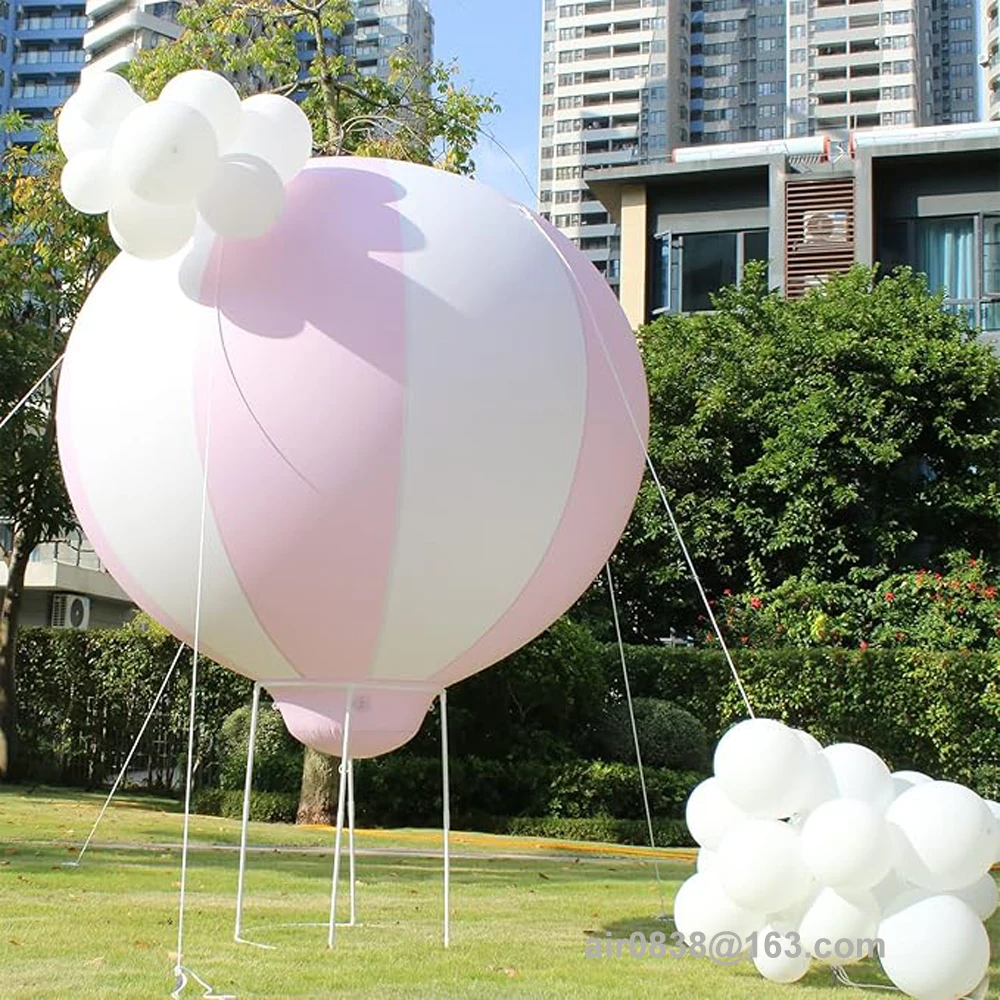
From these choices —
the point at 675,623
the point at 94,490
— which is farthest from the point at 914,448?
the point at 94,490

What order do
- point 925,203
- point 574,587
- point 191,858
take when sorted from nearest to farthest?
point 574,587, point 191,858, point 925,203

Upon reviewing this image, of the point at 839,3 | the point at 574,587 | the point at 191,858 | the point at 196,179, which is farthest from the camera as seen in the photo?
the point at 839,3

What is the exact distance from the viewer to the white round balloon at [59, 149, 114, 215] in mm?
6531

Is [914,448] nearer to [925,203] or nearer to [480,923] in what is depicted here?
[925,203]

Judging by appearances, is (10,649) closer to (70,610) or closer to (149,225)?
(70,610)

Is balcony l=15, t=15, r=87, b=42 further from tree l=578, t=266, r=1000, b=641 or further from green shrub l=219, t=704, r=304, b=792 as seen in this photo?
green shrub l=219, t=704, r=304, b=792

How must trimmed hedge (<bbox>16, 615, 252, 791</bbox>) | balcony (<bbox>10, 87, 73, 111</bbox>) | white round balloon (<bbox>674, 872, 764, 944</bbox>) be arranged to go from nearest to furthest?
white round balloon (<bbox>674, 872, 764, 944</bbox>) → trimmed hedge (<bbox>16, 615, 252, 791</bbox>) → balcony (<bbox>10, 87, 73, 111</bbox>)

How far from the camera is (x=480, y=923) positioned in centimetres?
839

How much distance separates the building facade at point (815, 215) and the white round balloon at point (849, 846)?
23.3 meters

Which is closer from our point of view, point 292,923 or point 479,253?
point 479,253

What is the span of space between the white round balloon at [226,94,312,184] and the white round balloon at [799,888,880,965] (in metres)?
4.08

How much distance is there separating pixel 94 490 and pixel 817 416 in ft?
58.9

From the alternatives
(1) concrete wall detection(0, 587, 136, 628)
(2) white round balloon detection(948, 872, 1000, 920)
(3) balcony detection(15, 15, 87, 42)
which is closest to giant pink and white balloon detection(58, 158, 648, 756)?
(2) white round balloon detection(948, 872, 1000, 920)

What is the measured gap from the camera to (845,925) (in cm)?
619
